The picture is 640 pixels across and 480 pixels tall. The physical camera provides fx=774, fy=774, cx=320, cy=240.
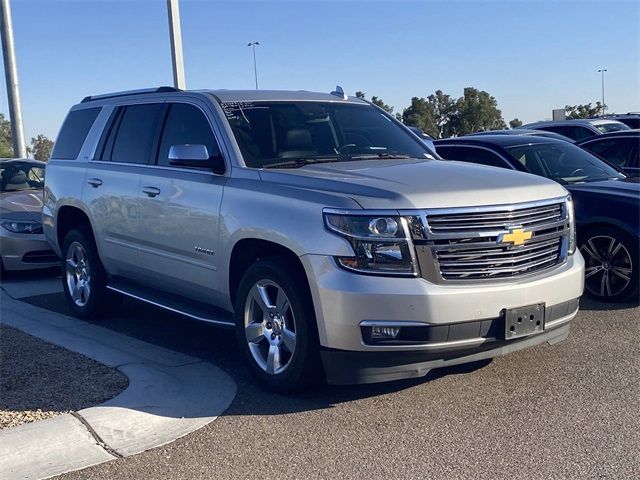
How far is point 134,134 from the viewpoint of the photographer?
6938 millimetres

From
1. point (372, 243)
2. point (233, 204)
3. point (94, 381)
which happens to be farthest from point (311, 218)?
point (94, 381)

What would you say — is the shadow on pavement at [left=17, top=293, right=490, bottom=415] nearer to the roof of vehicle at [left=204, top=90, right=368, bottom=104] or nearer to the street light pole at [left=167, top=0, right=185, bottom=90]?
the roof of vehicle at [left=204, top=90, right=368, bottom=104]

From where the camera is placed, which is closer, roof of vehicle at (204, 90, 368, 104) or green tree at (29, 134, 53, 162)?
roof of vehicle at (204, 90, 368, 104)

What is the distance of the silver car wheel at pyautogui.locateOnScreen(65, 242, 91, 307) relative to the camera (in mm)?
7477

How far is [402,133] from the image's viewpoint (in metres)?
6.76

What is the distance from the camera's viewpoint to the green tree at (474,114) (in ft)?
116

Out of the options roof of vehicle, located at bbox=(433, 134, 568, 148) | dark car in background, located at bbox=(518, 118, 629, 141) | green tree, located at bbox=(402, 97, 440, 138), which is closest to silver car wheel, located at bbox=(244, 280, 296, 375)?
roof of vehicle, located at bbox=(433, 134, 568, 148)

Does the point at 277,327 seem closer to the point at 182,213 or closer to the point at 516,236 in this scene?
the point at 182,213

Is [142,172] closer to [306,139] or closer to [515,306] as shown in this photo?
[306,139]

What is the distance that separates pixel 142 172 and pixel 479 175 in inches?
112

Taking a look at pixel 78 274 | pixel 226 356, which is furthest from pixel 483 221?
pixel 78 274

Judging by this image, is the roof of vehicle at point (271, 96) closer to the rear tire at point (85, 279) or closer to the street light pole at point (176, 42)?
the rear tire at point (85, 279)

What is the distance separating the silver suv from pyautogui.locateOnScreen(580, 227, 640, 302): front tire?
2017mm

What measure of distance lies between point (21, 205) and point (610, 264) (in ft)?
23.8
